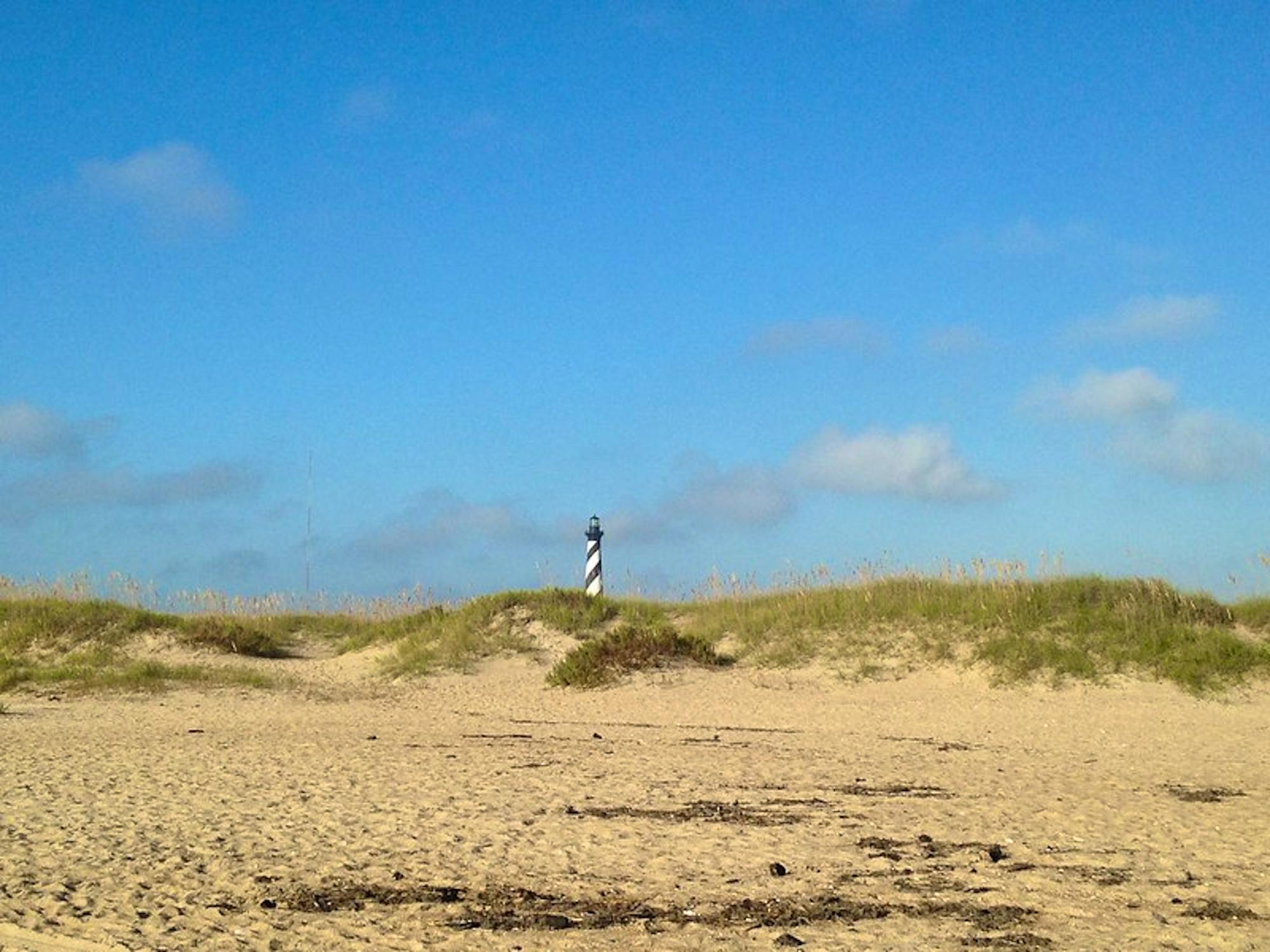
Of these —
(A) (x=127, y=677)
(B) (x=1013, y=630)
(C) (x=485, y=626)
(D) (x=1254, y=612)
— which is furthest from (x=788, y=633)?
(A) (x=127, y=677)

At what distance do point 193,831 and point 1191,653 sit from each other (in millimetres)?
13285

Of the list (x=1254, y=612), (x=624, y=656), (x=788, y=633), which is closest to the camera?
(x=1254, y=612)

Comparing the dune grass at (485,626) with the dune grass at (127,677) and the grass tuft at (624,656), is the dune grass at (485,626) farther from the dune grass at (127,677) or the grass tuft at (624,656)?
the dune grass at (127,677)

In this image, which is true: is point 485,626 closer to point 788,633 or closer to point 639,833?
point 788,633

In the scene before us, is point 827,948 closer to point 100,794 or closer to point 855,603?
point 100,794

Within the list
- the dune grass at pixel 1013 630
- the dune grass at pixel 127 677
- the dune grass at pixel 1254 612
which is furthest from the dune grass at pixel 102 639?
the dune grass at pixel 1254 612

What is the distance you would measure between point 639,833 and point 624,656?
1063cm

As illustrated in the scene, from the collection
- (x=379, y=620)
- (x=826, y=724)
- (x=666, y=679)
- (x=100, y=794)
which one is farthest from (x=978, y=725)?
(x=379, y=620)

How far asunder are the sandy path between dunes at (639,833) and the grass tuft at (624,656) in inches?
124

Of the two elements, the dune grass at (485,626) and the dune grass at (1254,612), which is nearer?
the dune grass at (1254,612)

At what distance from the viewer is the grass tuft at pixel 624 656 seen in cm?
1842

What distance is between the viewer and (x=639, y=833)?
26.2 ft

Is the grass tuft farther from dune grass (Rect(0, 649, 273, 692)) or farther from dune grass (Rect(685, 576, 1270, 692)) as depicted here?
dune grass (Rect(0, 649, 273, 692))

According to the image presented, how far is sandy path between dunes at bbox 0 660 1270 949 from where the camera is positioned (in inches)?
230
